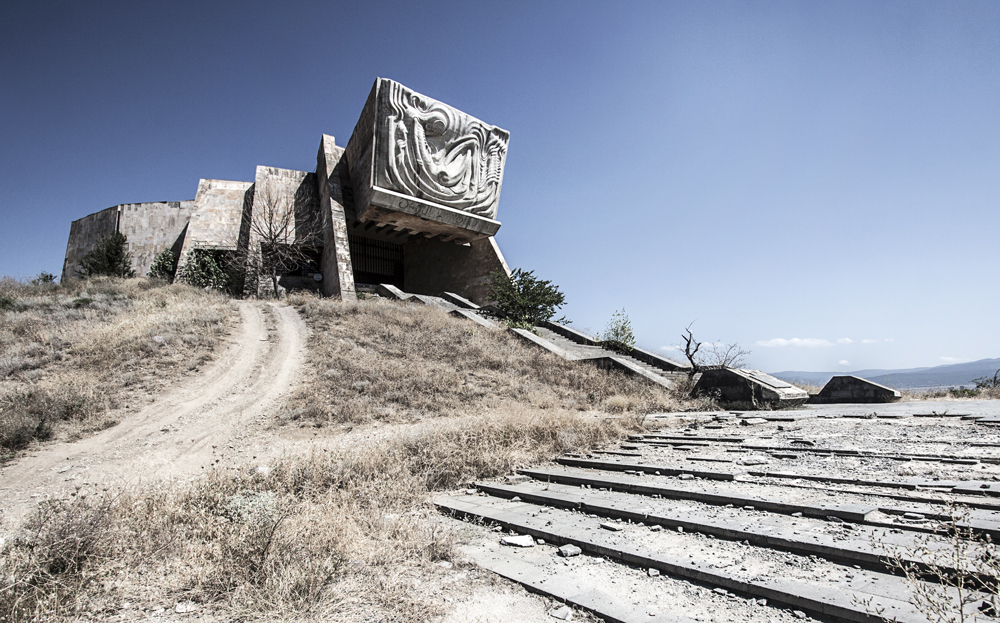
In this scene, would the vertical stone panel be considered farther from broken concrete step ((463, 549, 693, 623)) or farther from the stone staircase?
broken concrete step ((463, 549, 693, 623))

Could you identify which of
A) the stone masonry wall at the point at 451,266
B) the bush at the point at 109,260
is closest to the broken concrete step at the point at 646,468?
the stone masonry wall at the point at 451,266

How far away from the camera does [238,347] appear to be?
10820mm

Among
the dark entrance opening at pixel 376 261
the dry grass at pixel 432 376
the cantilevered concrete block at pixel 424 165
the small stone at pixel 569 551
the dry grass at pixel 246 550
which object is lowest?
the dry grass at pixel 246 550

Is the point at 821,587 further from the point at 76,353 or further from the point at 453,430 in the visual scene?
the point at 76,353

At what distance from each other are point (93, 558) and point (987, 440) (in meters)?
6.50

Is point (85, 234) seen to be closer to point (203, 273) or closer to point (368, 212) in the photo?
point (203, 273)

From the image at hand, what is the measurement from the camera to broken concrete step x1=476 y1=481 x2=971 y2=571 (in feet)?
A: 7.51

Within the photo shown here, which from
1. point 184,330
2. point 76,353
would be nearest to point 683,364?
point 184,330

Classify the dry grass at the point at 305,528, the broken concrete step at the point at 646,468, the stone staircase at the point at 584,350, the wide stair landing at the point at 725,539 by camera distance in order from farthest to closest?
1. the stone staircase at the point at 584,350
2. the broken concrete step at the point at 646,468
3. the dry grass at the point at 305,528
4. the wide stair landing at the point at 725,539

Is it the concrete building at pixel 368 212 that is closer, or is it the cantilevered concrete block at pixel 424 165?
the cantilevered concrete block at pixel 424 165

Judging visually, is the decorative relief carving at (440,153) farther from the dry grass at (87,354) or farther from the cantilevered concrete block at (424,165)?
the dry grass at (87,354)

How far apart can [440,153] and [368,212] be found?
3.75 m

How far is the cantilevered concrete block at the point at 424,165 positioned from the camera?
17.8 m

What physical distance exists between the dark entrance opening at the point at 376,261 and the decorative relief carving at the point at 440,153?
6.82m
